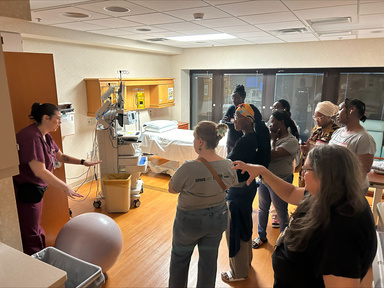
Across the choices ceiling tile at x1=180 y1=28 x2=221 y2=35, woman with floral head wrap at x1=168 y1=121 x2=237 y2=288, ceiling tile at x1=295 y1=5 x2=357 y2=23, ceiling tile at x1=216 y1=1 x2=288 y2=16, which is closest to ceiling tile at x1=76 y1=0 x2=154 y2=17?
ceiling tile at x1=216 y1=1 x2=288 y2=16

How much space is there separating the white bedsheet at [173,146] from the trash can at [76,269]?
10.2 feet

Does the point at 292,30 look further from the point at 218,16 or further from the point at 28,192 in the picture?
the point at 28,192

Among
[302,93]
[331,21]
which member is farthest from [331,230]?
[302,93]

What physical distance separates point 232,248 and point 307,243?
4.56 ft

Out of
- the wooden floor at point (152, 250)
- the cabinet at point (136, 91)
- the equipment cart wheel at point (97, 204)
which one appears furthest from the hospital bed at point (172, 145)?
the equipment cart wheel at point (97, 204)

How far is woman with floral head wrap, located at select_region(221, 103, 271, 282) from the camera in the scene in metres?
2.20

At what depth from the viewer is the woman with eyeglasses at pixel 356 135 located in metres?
2.37

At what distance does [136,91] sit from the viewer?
5.54m

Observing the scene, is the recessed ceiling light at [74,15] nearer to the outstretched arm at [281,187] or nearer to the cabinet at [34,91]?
the cabinet at [34,91]

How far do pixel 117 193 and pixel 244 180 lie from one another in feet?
6.91

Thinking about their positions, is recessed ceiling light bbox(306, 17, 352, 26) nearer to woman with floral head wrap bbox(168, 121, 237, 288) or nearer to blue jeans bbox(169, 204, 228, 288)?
woman with floral head wrap bbox(168, 121, 237, 288)

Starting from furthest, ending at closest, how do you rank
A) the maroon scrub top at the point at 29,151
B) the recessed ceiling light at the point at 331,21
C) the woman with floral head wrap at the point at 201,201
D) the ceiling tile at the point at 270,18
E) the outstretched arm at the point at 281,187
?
the recessed ceiling light at the point at 331,21, the ceiling tile at the point at 270,18, the maroon scrub top at the point at 29,151, the woman with floral head wrap at the point at 201,201, the outstretched arm at the point at 281,187

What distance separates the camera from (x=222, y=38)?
4668 millimetres

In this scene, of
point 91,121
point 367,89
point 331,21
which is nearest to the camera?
point 331,21
